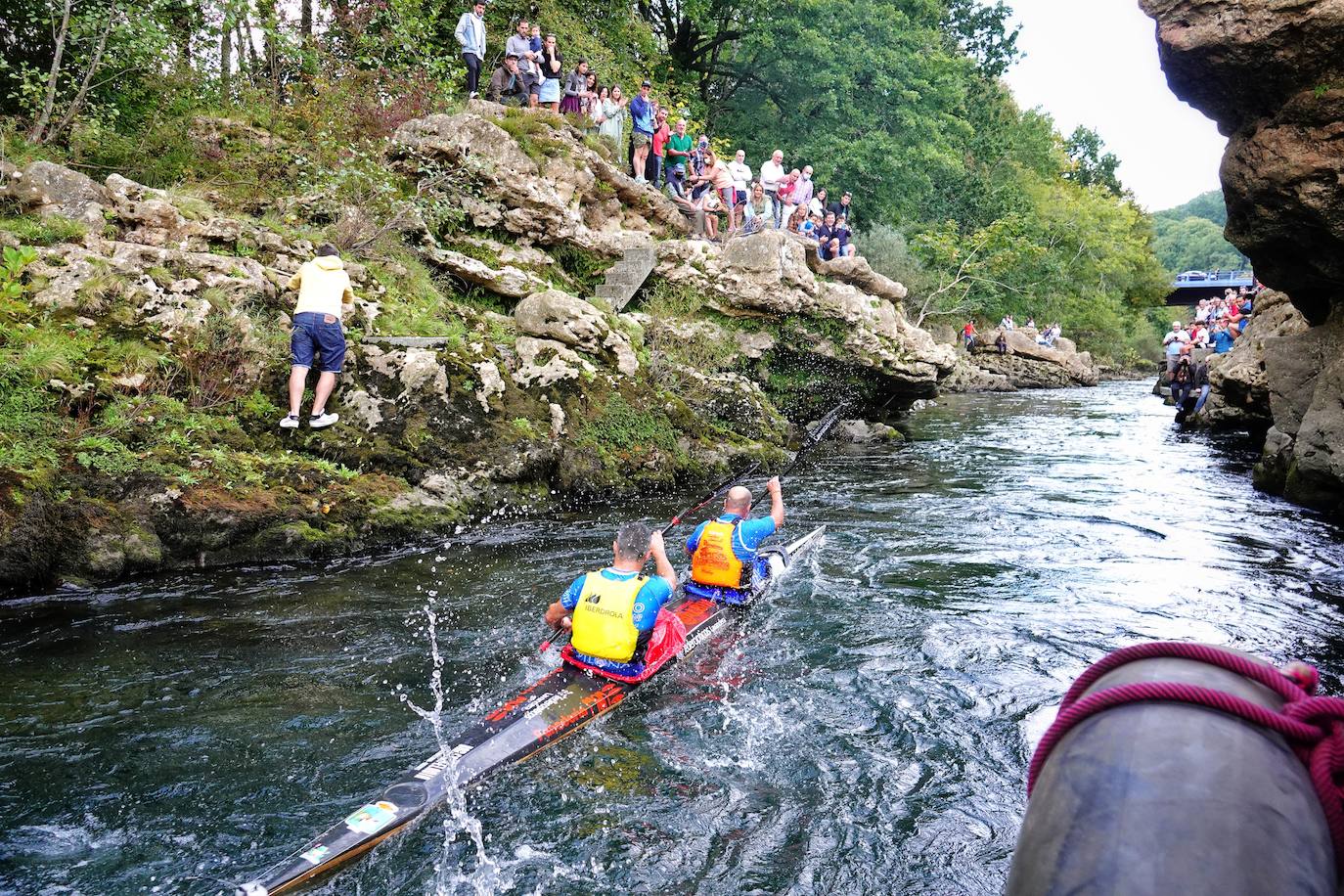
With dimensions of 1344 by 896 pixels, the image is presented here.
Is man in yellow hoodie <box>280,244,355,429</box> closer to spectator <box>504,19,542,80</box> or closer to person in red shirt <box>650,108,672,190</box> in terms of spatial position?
spectator <box>504,19,542,80</box>

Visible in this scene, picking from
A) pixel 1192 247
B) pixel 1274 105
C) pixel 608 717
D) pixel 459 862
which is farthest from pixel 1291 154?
pixel 1192 247

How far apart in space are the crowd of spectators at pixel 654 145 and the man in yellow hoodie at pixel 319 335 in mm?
7105

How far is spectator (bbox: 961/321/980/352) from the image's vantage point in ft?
122

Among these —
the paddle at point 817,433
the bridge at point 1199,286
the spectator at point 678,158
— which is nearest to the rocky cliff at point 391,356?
the paddle at point 817,433

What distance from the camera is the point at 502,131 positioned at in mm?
13188

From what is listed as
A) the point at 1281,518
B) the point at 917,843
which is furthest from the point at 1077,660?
the point at 1281,518

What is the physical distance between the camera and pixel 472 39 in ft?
46.0

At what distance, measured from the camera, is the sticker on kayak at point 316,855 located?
140 inches

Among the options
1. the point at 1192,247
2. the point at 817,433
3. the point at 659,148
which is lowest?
the point at 817,433

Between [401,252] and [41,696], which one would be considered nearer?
[41,696]

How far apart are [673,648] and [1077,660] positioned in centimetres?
321

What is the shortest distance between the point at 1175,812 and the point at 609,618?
4.48 meters

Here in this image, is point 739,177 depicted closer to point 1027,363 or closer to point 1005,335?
point 1005,335

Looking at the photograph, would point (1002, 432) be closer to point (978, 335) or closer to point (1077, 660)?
point (1077, 660)
